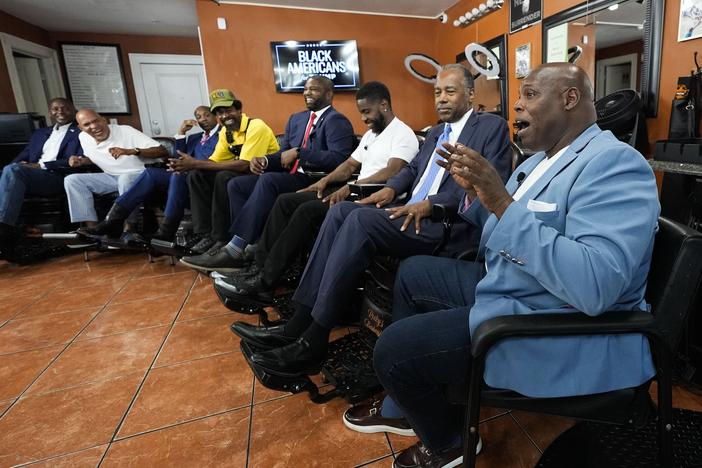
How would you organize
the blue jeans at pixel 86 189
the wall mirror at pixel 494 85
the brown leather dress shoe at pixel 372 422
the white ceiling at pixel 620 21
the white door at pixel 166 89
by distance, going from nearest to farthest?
the brown leather dress shoe at pixel 372 422 < the white ceiling at pixel 620 21 < the blue jeans at pixel 86 189 < the wall mirror at pixel 494 85 < the white door at pixel 166 89

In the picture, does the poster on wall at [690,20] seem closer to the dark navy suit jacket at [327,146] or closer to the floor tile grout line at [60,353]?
the dark navy suit jacket at [327,146]

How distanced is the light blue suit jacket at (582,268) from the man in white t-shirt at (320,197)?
1241 mm

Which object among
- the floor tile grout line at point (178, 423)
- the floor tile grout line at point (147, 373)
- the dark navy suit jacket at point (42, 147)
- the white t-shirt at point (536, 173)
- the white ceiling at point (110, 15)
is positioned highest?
the white ceiling at point (110, 15)

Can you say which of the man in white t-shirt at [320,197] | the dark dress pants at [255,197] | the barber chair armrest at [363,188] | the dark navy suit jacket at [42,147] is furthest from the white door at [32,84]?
the barber chair armrest at [363,188]

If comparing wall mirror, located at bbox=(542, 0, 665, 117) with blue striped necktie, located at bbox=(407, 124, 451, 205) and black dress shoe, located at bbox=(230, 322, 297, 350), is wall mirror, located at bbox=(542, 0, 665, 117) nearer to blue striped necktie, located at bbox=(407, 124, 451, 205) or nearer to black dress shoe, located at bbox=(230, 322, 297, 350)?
blue striped necktie, located at bbox=(407, 124, 451, 205)

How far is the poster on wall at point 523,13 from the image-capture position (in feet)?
12.9

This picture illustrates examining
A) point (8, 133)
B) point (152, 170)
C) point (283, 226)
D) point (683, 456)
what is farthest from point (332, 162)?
point (8, 133)

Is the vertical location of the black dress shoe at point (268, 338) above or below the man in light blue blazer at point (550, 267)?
below

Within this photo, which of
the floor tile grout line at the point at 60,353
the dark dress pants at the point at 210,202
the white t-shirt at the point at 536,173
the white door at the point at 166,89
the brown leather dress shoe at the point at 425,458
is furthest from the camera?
the white door at the point at 166,89

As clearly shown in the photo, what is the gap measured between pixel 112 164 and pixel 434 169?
3238 millimetres

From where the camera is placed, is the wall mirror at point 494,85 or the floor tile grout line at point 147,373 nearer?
the floor tile grout line at point 147,373

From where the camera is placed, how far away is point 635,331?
0.80 metres

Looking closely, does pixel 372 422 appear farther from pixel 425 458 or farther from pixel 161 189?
pixel 161 189

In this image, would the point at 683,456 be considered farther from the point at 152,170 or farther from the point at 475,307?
the point at 152,170
